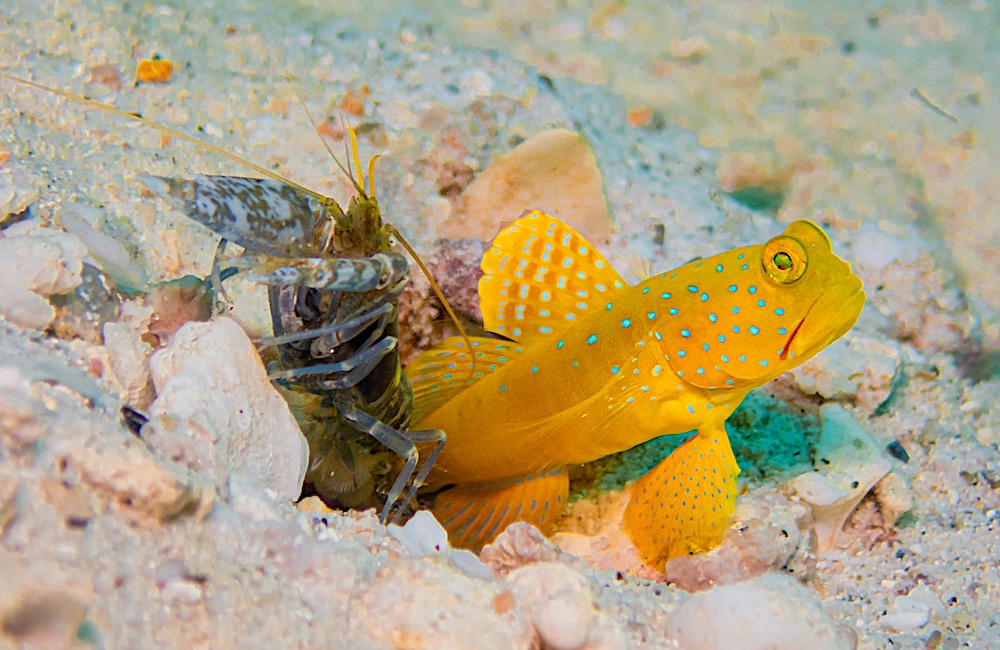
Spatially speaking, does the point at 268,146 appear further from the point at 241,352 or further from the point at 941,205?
the point at 941,205

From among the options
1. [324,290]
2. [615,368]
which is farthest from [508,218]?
[324,290]

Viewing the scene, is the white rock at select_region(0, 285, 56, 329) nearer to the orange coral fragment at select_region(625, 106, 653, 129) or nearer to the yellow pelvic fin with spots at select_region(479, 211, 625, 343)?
the yellow pelvic fin with spots at select_region(479, 211, 625, 343)

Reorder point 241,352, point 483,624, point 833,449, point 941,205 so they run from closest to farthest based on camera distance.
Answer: point 483,624, point 241,352, point 833,449, point 941,205

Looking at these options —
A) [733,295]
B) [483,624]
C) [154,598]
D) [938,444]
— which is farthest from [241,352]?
[938,444]

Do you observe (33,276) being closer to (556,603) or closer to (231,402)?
(231,402)

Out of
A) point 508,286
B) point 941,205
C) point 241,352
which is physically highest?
point 241,352
